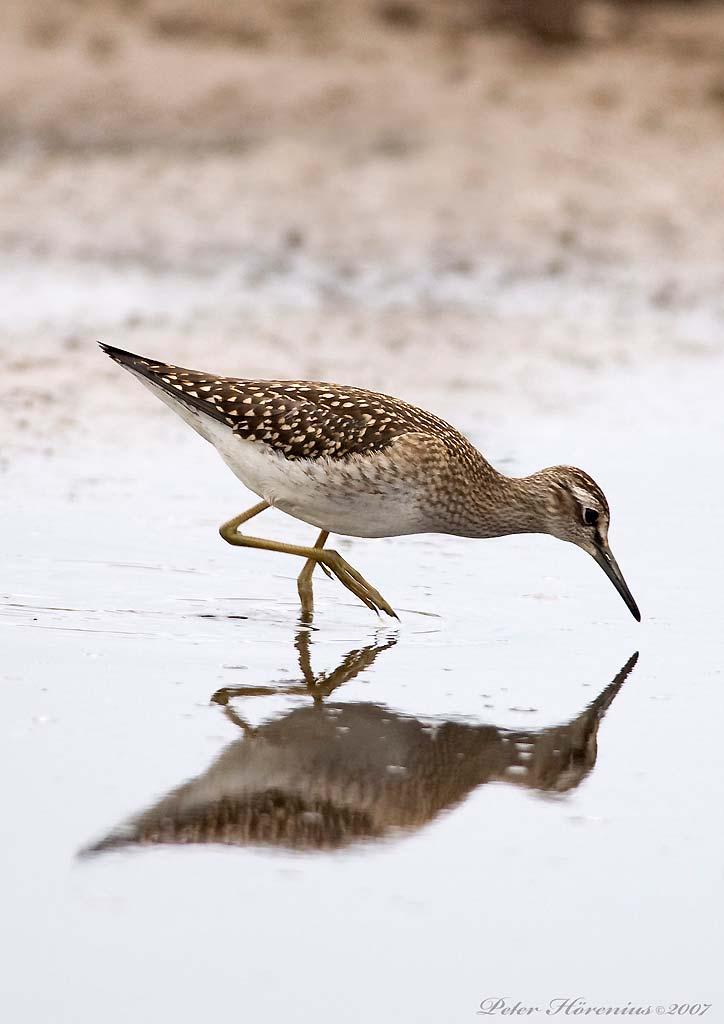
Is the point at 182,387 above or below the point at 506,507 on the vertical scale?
above

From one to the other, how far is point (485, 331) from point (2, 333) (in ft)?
13.0

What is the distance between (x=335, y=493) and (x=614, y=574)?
133 cm

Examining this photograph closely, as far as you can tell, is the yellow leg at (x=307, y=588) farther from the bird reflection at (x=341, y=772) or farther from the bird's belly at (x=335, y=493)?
the bird reflection at (x=341, y=772)

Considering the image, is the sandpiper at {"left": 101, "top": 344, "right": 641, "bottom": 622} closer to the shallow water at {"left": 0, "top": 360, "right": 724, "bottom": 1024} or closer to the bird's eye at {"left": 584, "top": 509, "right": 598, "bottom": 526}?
the bird's eye at {"left": 584, "top": 509, "right": 598, "bottom": 526}

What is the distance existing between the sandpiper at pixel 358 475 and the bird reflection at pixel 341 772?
113cm

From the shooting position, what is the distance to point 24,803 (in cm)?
554

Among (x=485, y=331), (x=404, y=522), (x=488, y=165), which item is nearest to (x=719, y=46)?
(x=488, y=165)

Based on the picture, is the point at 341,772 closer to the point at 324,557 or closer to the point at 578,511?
the point at 324,557

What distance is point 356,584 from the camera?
8000mm

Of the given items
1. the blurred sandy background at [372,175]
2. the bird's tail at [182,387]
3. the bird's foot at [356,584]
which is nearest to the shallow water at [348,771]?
the bird's foot at [356,584]

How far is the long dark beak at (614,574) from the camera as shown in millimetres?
7980

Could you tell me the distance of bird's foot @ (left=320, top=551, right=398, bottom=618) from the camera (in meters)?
7.95

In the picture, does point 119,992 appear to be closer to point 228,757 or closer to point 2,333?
point 228,757

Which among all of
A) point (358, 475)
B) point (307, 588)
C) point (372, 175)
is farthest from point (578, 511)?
point (372, 175)
